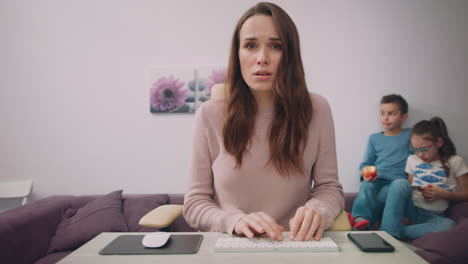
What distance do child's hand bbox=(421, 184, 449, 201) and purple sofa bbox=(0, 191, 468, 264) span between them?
19cm

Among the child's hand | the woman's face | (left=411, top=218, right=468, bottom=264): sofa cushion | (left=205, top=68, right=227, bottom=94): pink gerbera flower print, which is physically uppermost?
(left=205, top=68, right=227, bottom=94): pink gerbera flower print

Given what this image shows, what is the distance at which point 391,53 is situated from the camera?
2445mm

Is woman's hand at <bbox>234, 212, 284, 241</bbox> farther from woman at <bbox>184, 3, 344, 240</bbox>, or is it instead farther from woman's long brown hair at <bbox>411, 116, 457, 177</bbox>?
woman's long brown hair at <bbox>411, 116, 457, 177</bbox>

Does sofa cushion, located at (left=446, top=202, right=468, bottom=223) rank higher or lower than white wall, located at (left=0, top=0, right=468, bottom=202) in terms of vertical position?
lower

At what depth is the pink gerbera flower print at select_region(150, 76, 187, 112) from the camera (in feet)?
8.14

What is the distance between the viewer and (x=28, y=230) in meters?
1.62

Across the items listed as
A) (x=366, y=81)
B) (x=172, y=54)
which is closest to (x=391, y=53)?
(x=366, y=81)

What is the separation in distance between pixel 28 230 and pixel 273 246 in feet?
5.63

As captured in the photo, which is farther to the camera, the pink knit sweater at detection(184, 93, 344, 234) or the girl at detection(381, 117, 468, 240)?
the girl at detection(381, 117, 468, 240)

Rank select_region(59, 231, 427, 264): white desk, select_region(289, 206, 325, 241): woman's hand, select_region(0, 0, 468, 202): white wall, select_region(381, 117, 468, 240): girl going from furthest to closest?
select_region(0, 0, 468, 202): white wall, select_region(381, 117, 468, 240): girl, select_region(289, 206, 325, 241): woman's hand, select_region(59, 231, 427, 264): white desk

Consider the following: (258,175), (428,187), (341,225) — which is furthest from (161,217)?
(428,187)

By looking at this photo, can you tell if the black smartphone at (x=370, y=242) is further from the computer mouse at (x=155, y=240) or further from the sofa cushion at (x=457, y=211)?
the sofa cushion at (x=457, y=211)

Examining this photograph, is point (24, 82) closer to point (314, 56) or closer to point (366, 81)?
point (314, 56)

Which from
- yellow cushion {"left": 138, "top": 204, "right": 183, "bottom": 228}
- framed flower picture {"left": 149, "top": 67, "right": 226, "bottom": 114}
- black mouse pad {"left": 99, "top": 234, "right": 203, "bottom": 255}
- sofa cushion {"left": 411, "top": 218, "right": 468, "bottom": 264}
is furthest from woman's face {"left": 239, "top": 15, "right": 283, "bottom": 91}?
framed flower picture {"left": 149, "top": 67, "right": 226, "bottom": 114}
